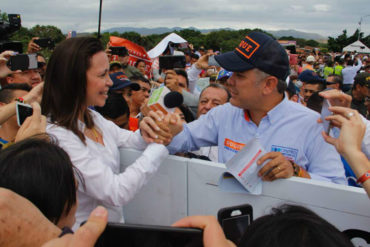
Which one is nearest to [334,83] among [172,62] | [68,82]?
[172,62]

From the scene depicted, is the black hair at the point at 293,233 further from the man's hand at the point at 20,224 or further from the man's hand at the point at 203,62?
the man's hand at the point at 203,62

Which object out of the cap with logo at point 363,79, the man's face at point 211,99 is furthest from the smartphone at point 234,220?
the cap with logo at point 363,79

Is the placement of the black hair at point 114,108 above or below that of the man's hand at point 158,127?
below

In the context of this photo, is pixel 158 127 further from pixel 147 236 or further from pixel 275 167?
pixel 147 236

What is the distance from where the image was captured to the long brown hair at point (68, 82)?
172cm

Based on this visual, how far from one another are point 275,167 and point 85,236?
113cm

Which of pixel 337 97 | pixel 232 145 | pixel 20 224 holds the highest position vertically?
pixel 337 97

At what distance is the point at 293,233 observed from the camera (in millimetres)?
782

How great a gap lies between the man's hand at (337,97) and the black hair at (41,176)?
1.36 m

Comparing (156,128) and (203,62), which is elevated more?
(203,62)

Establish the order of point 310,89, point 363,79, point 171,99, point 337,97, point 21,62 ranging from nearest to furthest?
1. point 337,97
2. point 171,99
3. point 21,62
4. point 310,89
5. point 363,79

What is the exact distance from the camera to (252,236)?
848 mm

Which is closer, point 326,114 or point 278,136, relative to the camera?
point 326,114

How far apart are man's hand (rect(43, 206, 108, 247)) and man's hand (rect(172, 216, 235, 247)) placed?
0.24m
